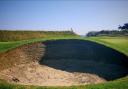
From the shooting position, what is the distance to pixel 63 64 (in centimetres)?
2461

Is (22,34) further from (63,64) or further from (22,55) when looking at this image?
(63,64)

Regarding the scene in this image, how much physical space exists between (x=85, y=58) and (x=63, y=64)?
101 inches

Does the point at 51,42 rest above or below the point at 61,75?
above

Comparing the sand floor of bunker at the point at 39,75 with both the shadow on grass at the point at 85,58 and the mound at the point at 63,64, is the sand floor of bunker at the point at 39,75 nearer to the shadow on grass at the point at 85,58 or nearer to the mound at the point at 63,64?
the mound at the point at 63,64

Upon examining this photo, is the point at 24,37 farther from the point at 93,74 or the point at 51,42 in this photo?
the point at 93,74

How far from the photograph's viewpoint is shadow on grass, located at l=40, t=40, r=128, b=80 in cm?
2222

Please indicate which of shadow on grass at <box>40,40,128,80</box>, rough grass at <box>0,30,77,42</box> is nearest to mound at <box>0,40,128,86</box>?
shadow on grass at <box>40,40,128,80</box>

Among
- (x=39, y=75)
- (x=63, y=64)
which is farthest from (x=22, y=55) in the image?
(x=63, y=64)

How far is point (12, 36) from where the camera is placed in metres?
35.4

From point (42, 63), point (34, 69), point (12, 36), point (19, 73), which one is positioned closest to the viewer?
point (19, 73)

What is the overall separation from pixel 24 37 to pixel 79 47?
13165 mm

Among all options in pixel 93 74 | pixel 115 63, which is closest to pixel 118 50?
pixel 115 63

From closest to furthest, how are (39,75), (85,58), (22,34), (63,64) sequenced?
(39,75) → (63,64) → (85,58) → (22,34)

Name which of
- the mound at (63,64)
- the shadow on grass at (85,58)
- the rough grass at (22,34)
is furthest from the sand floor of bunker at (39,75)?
the rough grass at (22,34)
